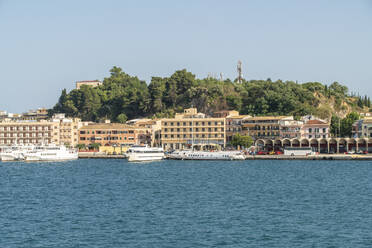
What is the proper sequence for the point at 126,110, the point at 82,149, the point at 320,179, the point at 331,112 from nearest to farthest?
the point at 320,179
the point at 82,149
the point at 331,112
the point at 126,110

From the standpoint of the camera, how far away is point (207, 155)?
11369 cm

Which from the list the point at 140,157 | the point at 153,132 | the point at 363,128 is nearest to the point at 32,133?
the point at 153,132

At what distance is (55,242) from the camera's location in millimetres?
38906

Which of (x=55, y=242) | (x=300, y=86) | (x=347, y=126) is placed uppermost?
(x=300, y=86)

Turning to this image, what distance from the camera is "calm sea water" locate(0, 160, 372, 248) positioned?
3984cm

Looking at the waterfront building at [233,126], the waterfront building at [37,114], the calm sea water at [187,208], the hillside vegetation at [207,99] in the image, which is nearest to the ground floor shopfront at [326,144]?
the waterfront building at [233,126]

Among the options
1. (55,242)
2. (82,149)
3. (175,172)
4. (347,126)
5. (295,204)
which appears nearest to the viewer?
(55,242)

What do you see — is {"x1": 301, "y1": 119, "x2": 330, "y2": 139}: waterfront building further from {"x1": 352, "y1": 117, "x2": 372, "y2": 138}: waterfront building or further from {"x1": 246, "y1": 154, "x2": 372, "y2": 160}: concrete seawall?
{"x1": 246, "y1": 154, "x2": 372, "y2": 160}: concrete seawall

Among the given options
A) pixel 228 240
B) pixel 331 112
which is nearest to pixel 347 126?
pixel 331 112

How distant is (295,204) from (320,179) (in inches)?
913

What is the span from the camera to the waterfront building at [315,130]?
121938 mm

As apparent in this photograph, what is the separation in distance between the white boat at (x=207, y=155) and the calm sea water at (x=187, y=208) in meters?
24.1

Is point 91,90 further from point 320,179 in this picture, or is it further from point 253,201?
point 253,201

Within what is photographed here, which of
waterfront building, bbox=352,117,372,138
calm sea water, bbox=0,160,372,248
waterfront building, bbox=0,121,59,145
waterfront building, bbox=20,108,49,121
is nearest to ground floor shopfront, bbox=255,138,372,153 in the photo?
waterfront building, bbox=352,117,372,138
